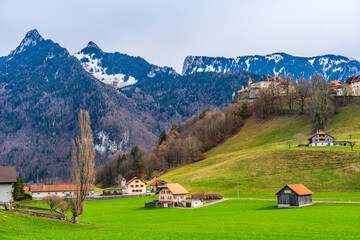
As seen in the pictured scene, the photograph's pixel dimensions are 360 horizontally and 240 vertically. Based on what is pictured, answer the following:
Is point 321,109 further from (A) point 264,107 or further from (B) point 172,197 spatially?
(B) point 172,197

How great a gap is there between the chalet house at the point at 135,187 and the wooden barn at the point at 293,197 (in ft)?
222

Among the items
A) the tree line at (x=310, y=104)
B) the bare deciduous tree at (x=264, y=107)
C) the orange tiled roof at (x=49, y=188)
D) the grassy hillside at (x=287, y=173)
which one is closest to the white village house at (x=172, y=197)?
the grassy hillside at (x=287, y=173)

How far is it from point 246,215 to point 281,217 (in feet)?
19.3

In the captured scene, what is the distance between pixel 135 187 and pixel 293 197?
72.1m

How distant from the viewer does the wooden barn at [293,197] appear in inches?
2662

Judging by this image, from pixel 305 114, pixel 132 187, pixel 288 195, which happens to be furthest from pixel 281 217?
pixel 305 114

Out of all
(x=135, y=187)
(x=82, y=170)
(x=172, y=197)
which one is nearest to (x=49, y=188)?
(x=135, y=187)

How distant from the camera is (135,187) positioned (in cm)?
12962

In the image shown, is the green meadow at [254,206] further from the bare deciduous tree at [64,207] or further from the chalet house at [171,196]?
the chalet house at [171,196]

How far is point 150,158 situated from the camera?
186875mm

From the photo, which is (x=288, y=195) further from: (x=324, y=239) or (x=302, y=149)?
(x=302, y=149)

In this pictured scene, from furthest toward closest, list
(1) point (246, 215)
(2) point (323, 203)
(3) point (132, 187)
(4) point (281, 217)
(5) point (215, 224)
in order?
1. (3) point (132, 187)
2. (2) point (323, 203)
3. (1) point (246, 215)
4. (4) point (281, 217)
5. (5) point (215, 224)

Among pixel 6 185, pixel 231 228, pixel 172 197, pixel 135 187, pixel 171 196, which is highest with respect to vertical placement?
pixel 6 185

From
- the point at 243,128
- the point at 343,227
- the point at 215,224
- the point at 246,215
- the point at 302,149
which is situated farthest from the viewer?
the point at 243,128
